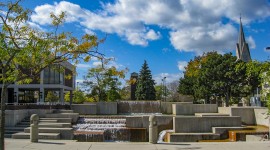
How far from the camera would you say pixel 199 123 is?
24.3 metres

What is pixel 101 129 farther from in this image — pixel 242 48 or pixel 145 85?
pixel 242 48

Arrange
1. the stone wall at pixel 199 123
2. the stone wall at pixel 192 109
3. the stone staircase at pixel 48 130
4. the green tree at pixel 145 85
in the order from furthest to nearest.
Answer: the green tree at pixel 145 85, the stone wall at pixel 192 109, the stone wall at pixel 199 123, the stone staircase at pixel 48 130

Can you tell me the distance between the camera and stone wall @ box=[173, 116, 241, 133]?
24.0 metres

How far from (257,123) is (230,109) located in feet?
7.71

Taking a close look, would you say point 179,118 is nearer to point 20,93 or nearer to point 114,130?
point 114,130

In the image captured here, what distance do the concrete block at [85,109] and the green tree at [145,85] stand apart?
20.7 m

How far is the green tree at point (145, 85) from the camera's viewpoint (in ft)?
180

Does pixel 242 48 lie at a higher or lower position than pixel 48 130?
higher

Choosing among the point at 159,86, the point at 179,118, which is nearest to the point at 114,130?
the point at 179,118

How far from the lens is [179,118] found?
24047mm

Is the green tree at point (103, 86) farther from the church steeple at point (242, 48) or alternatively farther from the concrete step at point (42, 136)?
the church steeple at point (242, 48)

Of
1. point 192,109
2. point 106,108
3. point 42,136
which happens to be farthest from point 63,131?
point 192,109

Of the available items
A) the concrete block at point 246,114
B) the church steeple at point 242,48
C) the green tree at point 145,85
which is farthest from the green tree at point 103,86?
the church steeple at point 242,48

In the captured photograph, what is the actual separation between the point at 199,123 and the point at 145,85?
31.1 m
